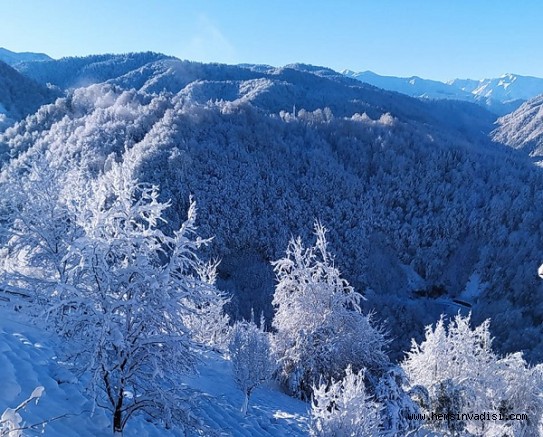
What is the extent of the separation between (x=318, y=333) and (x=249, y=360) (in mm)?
5926

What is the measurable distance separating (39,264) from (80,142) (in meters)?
64.0

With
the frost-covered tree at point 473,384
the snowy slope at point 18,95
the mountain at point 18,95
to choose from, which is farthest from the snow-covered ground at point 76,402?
the snowy slope at point 18,95

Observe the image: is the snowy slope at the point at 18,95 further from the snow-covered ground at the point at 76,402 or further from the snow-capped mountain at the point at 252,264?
the snow-covered ground at the point at 76,402

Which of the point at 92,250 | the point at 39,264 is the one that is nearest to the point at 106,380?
→ the point at 92,250

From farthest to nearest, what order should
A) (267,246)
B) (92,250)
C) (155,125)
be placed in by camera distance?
(155,125)
(267,246)
(92,250)

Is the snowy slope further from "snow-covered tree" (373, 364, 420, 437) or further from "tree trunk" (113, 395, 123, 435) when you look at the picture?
"tree trunk" (113, 395, 123, 435)

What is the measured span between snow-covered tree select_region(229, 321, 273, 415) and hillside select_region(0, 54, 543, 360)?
40.7m

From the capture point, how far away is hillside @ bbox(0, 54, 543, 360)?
6312 centimetres

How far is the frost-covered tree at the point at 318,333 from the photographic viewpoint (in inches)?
675

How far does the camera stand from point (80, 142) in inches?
2904

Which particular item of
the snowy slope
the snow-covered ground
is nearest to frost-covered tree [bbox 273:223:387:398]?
the snow-covered ground

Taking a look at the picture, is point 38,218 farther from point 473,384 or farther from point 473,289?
point 473,289

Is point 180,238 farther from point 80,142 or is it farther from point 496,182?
point 496,182

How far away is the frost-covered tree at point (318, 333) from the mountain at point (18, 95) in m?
121
